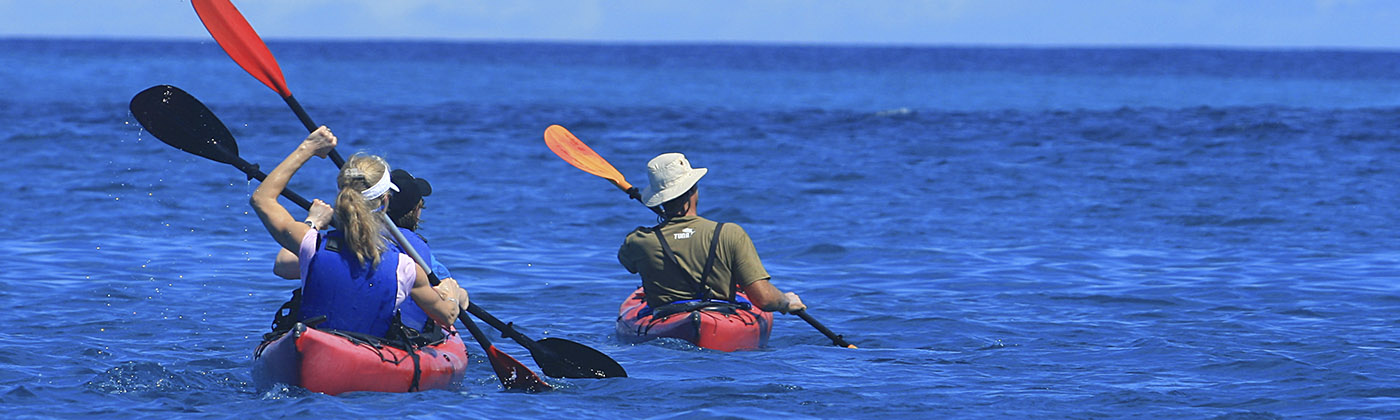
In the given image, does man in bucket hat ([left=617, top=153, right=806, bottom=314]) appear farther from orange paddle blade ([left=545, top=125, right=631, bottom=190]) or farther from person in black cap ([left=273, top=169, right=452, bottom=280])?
person in black cap ([left=273, top=169, right=452, bottom=280])

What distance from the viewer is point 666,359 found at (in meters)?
9.12

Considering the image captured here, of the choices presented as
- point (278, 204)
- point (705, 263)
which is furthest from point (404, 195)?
point (705, 263)

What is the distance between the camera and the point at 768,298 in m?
9.03

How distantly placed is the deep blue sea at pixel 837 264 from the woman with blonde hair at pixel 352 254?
1.55 ft

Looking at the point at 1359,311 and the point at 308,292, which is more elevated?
the point at 308,292

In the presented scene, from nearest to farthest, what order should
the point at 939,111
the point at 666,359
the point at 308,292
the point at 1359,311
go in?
the point at 308,292, the point at 666,359, the point at 1359,311, the point at 939,111

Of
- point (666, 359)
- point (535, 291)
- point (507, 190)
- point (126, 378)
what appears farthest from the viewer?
point (507, 190)

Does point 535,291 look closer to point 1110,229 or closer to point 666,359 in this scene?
point 666,359

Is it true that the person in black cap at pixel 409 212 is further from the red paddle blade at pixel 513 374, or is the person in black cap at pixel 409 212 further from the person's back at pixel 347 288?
the red paddle blade at pixel 513 374

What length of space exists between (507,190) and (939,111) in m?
23.9

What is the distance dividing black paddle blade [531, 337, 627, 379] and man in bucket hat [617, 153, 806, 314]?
3.12 feet

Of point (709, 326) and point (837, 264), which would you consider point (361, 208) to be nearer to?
point (709, 326)

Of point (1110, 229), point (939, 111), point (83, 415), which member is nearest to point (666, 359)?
point (83, 415)

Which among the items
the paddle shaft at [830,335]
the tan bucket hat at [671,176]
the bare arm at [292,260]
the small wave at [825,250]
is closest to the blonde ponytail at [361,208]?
the bare arm at [292,260]
